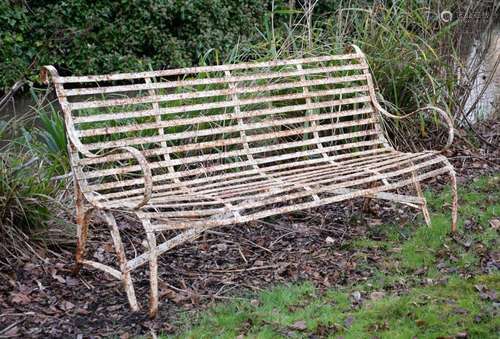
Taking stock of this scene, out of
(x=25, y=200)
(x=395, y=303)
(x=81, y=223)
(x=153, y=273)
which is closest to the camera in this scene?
(x=153, y=273)

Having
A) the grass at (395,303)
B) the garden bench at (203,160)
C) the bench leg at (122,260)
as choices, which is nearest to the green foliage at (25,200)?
the garden bench at (203,160)

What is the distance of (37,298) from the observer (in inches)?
156

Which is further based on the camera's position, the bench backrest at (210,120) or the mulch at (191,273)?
the bench backrest at (210,120)

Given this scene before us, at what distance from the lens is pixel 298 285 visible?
419 cm

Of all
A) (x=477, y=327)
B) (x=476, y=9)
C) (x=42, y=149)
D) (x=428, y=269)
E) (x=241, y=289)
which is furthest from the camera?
(x=476, y=9)

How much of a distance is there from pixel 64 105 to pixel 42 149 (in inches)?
55.6

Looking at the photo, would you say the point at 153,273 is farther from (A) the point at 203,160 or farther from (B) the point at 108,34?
(B) the point at 108,34

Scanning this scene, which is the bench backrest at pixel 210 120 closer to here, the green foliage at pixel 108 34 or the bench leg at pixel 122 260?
the bench leg at pixel 122 260

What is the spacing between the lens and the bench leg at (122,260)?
12.2 feet

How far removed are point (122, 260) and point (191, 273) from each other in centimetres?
74

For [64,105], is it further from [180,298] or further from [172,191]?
[180,298]

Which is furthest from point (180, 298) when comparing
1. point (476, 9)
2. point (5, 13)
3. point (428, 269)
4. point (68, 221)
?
point (5, 13)

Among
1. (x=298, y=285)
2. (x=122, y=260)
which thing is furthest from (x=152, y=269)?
(x=298, y=285)

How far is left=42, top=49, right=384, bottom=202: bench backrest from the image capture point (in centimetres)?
419
